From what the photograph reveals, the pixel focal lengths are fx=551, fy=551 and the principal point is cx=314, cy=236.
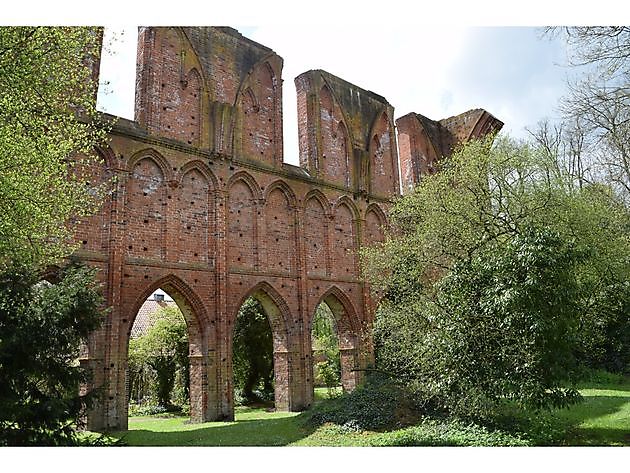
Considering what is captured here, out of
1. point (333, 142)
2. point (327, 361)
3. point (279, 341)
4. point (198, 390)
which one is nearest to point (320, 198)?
point (333, 142)

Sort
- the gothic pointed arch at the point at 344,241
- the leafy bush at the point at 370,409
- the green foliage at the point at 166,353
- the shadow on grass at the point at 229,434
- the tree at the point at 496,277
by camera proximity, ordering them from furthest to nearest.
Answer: the green foliage at the point at 166,353 → the gothic pointed arch at the point at 344,241 → the leafy bush at the point at 370,409 → the shadow on grass at the point at 229,434 → the tree at the point at 496,277

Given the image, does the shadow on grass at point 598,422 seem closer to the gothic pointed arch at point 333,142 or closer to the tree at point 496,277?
the tree at point 496,277

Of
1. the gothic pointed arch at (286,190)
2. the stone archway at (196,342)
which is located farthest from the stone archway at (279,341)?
the gothic pointed arch at (286,190)

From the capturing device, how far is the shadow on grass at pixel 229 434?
1092 cm

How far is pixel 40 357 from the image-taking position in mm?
8188

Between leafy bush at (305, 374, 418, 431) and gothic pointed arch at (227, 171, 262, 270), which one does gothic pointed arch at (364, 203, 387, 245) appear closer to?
gothic pointed arch at (227, 171, 262, 270)

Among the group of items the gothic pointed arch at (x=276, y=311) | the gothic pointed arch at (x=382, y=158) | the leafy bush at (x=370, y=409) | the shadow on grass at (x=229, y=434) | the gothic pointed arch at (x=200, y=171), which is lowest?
the shadow on grass at (x=229, y=434)

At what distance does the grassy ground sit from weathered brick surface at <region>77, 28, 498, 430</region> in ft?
5.45

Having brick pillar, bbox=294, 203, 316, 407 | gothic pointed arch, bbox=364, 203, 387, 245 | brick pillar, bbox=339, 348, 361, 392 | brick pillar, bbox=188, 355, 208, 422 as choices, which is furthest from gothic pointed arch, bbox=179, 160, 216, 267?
gothic pointed arch, bbox=364, 203, 387, 245

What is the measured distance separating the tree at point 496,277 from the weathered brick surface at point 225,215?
2654 millimetres

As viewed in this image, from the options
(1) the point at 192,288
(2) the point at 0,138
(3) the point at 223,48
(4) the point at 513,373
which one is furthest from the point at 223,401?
(3) the point at 223,48

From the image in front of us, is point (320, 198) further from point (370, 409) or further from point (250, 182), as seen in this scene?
point (370, 409)

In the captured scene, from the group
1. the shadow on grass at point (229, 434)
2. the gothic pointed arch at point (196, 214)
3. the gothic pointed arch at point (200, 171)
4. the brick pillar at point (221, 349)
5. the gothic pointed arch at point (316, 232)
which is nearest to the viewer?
the shadow on grass at point (229, 434)

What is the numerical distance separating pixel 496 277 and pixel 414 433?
325cm
